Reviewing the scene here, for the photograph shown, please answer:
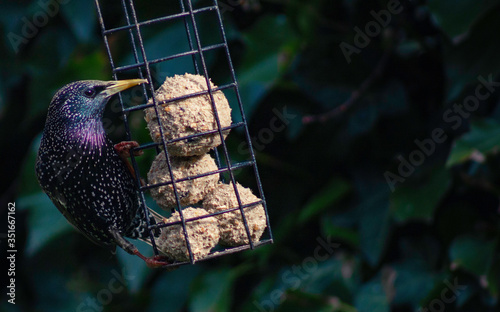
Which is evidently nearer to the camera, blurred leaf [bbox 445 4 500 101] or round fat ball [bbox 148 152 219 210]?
round fat ball [bbox 148 152 219 210]

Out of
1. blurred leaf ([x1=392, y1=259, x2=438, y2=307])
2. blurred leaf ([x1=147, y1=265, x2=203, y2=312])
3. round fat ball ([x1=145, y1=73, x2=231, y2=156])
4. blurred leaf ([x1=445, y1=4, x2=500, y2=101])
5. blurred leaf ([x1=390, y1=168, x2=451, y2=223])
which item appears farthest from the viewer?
blurred leaf ([x1=147, y1=265, x2=203, y2=312])

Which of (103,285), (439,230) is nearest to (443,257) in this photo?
(439,230)

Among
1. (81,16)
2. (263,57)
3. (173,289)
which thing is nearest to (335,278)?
(173,289)

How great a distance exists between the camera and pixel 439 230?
3.64 metres

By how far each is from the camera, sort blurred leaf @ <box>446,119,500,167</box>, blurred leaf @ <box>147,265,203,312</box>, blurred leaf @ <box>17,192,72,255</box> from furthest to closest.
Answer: blurred leaf @ <box>147,265,203,312</box>, blurred leaf @ <box>17,192,72,255</box>, blurred leaf @ <box>446,119,500,167</box>

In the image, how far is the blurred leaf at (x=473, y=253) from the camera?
3.27 meters

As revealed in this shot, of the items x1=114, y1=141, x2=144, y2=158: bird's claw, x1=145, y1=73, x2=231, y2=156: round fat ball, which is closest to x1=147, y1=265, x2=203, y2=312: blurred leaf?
x1=114, y1=141, x2=144, y2=158: bird's claw

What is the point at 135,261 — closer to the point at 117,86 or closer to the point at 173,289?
the point at 173,289

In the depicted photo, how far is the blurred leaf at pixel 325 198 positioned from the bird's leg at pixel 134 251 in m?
1.19

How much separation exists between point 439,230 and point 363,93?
2.86 ft

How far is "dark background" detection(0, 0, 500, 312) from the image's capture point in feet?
11.1

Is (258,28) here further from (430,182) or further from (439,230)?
(439,230)

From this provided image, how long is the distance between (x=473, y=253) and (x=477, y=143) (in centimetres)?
61

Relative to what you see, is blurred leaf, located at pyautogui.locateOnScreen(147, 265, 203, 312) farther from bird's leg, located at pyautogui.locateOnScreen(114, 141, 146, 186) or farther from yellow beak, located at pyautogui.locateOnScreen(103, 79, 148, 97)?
yellow beak, located at pyautogui.locateOnScreen(103, 79, 148, 97)
